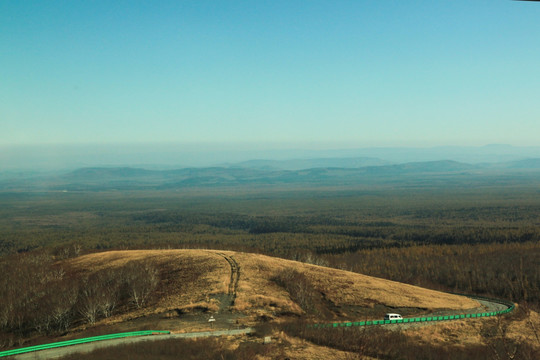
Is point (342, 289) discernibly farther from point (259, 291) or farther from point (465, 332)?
point (465, 332)

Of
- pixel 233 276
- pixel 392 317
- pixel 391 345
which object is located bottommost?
pixel 392 317

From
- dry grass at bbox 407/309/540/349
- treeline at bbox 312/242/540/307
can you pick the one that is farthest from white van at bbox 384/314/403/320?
treeline at bbox 312/242/540/307

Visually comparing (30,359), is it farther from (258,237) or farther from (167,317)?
(258,237)

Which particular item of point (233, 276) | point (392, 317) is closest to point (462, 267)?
point (392, 317)

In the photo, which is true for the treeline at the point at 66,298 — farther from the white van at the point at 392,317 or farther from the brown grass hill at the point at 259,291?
the white van at the point at 392,317

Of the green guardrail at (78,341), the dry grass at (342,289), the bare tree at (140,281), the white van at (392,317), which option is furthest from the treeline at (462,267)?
the green guardrail at (78,341)
